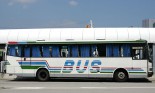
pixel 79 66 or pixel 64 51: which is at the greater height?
pixel 64 51

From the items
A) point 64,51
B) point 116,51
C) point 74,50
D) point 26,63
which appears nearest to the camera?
point 116,51

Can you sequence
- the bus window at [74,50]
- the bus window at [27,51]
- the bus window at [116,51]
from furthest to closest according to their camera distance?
1. the bus window at [27,51]
2. the bus window at [74,50]
3. the bus window at [116,51]

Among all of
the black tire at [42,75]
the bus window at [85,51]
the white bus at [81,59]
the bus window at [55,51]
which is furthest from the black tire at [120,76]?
the black tire at [42,75]

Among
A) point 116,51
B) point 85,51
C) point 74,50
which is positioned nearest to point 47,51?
point 74,50

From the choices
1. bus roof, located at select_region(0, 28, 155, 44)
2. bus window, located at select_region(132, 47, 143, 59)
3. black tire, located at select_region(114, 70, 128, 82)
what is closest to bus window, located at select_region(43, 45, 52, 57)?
black tire, located at select_region(114, 70, 128, 82)

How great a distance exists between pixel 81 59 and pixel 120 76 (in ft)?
8.90

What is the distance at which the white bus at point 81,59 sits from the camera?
23.0 m

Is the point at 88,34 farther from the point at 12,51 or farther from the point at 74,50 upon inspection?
the point at 12,51

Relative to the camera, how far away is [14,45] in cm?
2436

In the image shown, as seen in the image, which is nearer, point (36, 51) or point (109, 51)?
point (109, 51)

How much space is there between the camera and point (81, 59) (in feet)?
77.2
